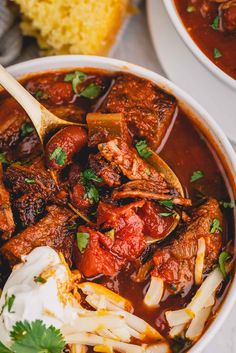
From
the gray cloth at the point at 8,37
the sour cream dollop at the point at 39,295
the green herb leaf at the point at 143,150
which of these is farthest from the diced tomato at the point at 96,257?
the gray cloth at the point at 8,37

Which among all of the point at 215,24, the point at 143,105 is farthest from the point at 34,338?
the point at 215,24

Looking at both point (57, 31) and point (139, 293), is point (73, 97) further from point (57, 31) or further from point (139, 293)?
point (139, 293)

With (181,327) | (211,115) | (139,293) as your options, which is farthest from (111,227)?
(211,115)

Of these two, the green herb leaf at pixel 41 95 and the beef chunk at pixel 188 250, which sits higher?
the green herb leaf at pixel 41 95

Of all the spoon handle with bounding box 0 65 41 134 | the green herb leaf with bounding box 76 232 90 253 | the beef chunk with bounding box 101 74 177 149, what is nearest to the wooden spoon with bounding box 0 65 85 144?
the spoon handle with bounding box 0 65 41 134

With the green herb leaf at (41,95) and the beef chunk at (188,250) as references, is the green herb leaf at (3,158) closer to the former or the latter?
the green herb leaf at (41,95)

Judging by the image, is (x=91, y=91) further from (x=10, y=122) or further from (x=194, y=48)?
(x=194, y=48)
